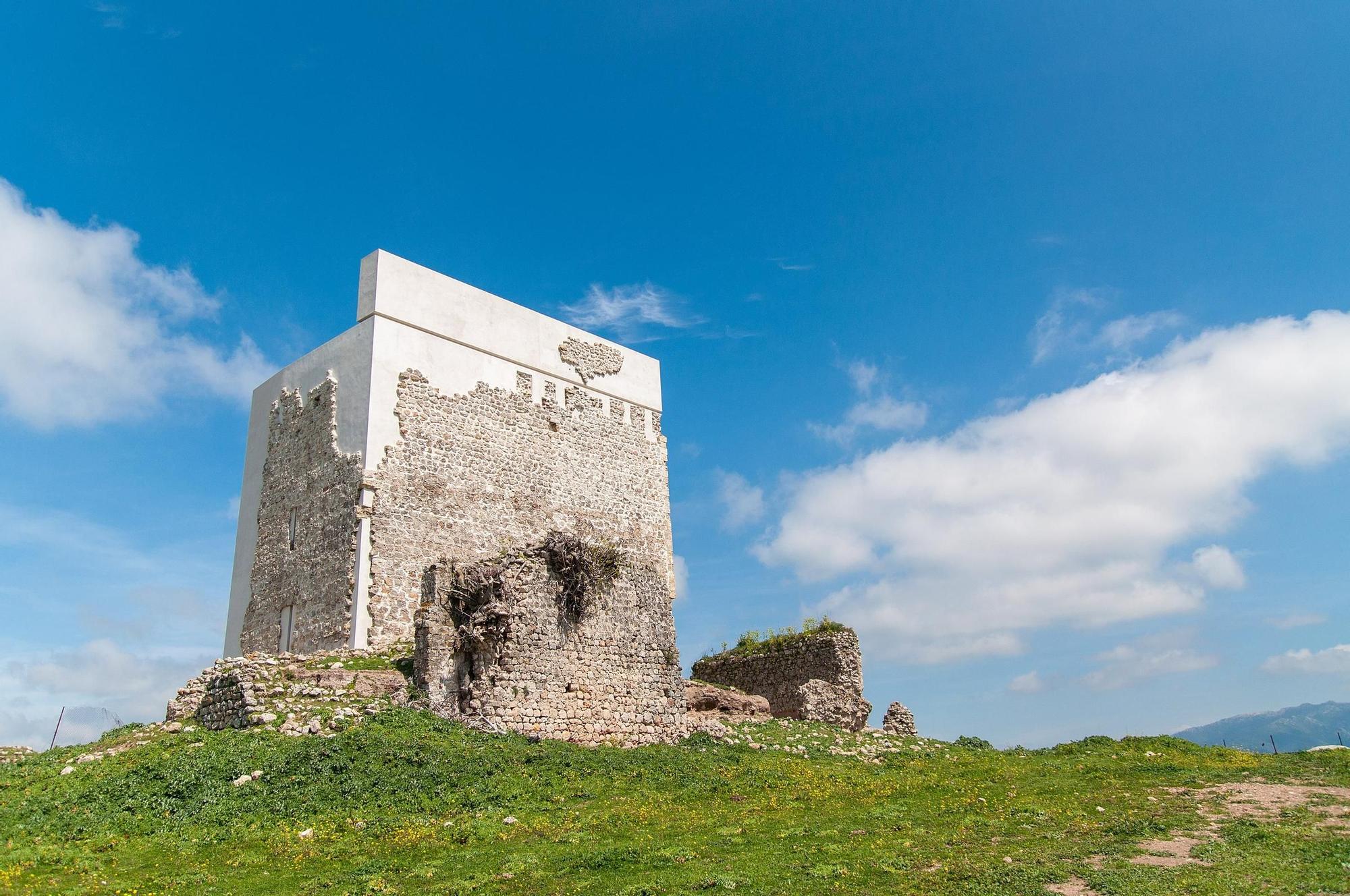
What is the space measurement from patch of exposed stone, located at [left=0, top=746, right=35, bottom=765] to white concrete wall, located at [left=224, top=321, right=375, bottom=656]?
7744mm

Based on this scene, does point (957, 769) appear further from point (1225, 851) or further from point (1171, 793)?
point (1225, 851)

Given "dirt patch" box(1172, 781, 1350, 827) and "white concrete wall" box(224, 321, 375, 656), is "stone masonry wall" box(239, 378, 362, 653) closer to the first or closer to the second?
"white concrete wall" box(224, 321, 375, 656)

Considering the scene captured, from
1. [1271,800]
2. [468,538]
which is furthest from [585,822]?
[468,538]

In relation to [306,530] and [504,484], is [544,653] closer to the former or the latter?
[504,484]

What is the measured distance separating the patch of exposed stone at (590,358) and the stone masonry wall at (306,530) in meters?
6.49

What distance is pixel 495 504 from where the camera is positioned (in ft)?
73.2

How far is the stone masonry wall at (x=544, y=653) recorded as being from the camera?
610 inches

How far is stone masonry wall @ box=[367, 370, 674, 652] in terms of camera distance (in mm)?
20047

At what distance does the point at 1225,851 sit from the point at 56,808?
12.7m

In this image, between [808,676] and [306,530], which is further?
[808,676]

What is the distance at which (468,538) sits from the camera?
21.5m

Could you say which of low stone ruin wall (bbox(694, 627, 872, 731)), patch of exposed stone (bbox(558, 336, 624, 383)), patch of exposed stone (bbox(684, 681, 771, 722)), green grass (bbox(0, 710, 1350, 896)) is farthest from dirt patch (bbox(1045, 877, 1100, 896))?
patch of exposed stone (bbox(558, 336, 624, 383))

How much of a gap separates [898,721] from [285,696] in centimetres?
1400

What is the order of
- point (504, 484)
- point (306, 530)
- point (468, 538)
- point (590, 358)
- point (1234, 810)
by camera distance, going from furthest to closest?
point (590, 358) → point (504, 484) → point (468, 538) → point (306, 530) → point (1234, 810)
